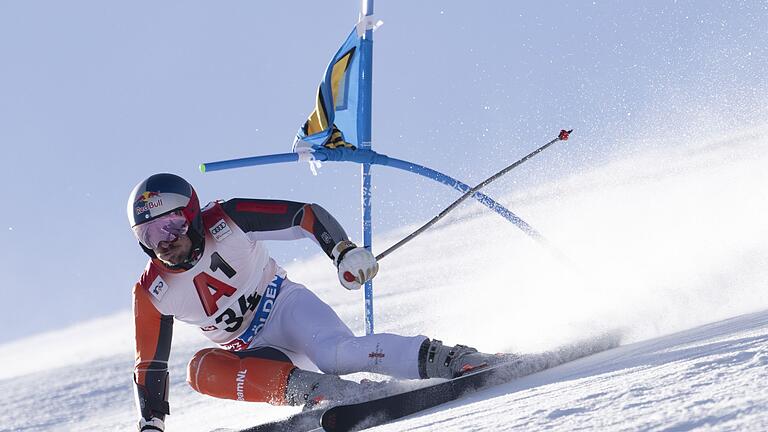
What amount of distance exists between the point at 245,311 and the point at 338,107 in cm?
193

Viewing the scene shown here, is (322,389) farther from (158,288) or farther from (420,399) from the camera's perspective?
(158,288)

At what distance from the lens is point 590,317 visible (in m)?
5.04

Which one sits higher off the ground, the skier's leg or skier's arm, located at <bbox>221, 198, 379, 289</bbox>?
skier's arm, located at <bbox>221, 198, 379, 289</bbox>

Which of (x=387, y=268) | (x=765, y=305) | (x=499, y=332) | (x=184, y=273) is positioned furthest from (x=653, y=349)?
(x=387, y=268)

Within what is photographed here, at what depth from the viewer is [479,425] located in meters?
2.70

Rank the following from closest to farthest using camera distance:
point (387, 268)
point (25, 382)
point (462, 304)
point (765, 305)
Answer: point (765, 305), point (462, 304), point (25, 382), point (387, 268)

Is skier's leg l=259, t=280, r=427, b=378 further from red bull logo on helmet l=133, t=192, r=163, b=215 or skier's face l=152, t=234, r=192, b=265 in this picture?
red bull logo on helmet l=133, t=192, r=163, b=215

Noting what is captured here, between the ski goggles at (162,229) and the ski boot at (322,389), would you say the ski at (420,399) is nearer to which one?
the ski boot at (322,389)

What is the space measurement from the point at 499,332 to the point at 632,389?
351 centimetres

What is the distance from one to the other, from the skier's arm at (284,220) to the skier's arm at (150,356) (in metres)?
0.55

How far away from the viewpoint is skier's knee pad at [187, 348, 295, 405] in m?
4.08

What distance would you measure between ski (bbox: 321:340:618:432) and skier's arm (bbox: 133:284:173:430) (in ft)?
3.34

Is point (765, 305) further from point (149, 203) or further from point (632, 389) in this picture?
point (149, 203)

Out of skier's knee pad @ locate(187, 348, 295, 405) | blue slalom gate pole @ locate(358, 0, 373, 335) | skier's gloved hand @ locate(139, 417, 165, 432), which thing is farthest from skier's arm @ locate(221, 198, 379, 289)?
blue slalom gate pole @ locate(358, 0, 373, 335)
